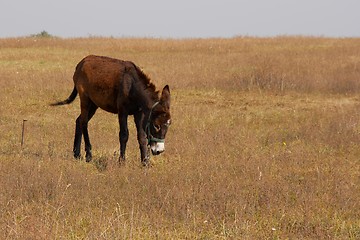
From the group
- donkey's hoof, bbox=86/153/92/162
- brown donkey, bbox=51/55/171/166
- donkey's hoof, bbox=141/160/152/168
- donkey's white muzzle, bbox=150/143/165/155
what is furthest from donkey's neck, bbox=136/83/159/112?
donkey's hoof, bbox=86/153/92/162

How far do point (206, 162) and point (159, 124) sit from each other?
3.83 feet

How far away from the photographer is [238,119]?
13.4 meters

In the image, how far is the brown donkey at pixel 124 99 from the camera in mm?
7887

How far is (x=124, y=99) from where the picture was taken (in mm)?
8469

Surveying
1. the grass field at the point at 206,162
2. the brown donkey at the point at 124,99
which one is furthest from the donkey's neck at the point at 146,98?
the grass field at the point at 206,162

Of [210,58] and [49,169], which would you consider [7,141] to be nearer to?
[49,169]

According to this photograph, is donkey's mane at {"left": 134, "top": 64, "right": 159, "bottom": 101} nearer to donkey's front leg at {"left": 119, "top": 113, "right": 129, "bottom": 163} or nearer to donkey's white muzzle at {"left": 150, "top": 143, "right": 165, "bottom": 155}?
donkey's front leg at {"left": 119, "top": 113, "right": 129, "bottom": 163}

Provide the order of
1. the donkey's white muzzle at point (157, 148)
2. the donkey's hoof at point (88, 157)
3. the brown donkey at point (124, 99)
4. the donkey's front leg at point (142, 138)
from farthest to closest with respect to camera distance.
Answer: the donkey's hoof at point (88, 157) → the donkey's front leg at point (142, 138) → the brown donkey at point (124, 99) → the donkey's white muzzle at point (157, 148)

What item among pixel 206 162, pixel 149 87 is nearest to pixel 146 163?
pixel 206 162

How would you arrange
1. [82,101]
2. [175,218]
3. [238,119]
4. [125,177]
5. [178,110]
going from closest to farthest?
[175,218], [125,177], [82,101], [238,119], [178,110]

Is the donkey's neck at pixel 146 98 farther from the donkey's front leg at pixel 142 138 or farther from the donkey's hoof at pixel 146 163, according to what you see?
the donkey's hoof at pixel 146 163

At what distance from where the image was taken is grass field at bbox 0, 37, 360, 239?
5.45 meters

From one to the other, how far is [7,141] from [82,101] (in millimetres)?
2417

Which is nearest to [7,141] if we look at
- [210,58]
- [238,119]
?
[238,119]
